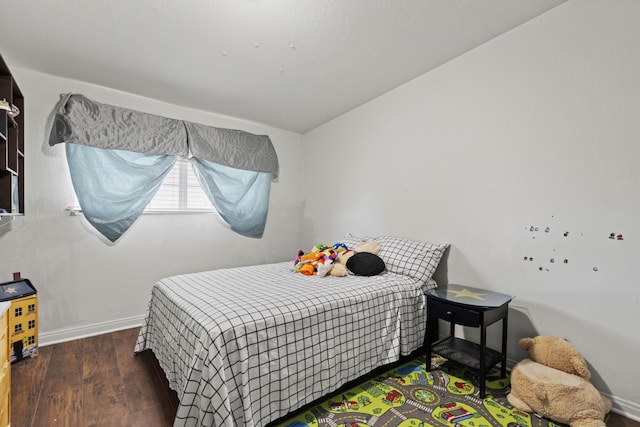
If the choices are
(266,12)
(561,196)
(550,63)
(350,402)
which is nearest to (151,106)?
(266,12)

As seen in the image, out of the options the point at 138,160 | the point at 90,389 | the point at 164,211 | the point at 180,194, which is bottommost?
the point at 90,389

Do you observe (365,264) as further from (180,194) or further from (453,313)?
(180,194)

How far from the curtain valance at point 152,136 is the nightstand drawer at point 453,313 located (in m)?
2.68

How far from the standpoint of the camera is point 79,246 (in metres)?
2.74

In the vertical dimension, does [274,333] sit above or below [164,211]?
below

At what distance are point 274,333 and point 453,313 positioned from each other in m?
1.17

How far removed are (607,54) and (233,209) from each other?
3.47 m

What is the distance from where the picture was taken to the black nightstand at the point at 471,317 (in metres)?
1.78

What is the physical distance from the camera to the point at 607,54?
169cm

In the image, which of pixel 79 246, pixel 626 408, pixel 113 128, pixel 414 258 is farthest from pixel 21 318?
pixel 626 408

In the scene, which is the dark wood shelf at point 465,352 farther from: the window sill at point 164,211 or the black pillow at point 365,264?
the window sill at point 164,211

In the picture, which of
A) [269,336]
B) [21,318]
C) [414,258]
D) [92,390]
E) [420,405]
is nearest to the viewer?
[269,336]

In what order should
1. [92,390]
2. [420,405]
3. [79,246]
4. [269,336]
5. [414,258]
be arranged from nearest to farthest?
1. [269,336]
2. [420,405]
3. [92,390]
4. [414,258]
5. [79,246]

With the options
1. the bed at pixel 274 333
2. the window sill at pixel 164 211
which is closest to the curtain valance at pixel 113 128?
the window sill at pixel 164 211
